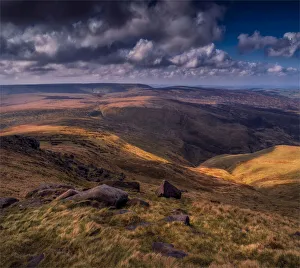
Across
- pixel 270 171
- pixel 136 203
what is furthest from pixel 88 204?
pixel 270 171

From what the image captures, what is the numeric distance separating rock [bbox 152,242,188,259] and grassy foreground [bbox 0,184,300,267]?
1.53 feet

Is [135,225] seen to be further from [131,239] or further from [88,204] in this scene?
[88,204]

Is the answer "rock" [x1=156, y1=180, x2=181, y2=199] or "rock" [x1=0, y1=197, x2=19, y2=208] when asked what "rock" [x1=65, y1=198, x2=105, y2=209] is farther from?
"rock" [x1=156, y1=180, x2=181, y2=199]

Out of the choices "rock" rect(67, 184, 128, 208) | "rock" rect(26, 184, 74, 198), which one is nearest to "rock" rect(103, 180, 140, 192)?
"rock" rect(26, 184, 74, 198)

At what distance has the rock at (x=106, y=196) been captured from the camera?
25.3 metres

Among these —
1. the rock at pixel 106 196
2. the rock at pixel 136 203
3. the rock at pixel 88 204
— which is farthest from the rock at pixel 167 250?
the rock at pixel 136 203

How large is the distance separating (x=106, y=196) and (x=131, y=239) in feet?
28.7

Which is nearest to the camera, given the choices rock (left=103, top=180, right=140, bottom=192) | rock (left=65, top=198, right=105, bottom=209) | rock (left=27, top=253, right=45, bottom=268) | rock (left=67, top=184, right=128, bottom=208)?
rock (left=27, top=253, right=45, bottom=268)

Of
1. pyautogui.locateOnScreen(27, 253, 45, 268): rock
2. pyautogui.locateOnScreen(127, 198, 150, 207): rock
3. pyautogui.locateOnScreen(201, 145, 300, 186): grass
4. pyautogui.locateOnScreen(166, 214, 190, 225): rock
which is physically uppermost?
pyautogui.locateOnScreen(27, 253, 45, 268): rock

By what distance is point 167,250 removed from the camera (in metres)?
16.4

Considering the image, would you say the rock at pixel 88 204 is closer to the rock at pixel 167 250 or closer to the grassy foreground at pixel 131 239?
the grassy foreground at pixel 131 239

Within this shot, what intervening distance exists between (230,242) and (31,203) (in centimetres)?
2000

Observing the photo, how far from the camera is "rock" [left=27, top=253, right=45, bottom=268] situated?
49.1ft

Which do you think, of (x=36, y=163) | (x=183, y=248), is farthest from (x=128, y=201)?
(x=36, y=163)
